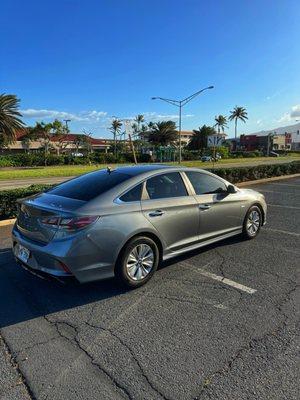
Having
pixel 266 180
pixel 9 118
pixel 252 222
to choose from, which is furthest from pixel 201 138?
pixel 252 222

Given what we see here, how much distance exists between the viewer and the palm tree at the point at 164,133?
8288cm

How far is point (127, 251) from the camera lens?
463cm

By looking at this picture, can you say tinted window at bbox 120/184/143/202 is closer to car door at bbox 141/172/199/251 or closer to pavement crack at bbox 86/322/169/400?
car door at bbox 141/172/199/251

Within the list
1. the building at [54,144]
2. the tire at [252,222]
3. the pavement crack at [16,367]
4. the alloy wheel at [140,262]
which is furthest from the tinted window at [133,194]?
the building at [54,144]

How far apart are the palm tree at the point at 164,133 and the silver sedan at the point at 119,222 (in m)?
78.1

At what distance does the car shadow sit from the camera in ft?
13.9

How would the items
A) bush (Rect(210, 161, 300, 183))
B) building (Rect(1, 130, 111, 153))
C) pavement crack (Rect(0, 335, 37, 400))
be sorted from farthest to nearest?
building (Rect(1, 130, 111, 153))
bush (Rect(210, 161, 300, 183))
pavement crack (Rect(0, 335, 37, 400))

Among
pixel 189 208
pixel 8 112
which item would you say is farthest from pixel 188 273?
pixel 8 112

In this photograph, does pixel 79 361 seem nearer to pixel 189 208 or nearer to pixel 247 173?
pixel 189 208

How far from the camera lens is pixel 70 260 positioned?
13.9 ft

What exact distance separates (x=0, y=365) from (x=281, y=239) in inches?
210

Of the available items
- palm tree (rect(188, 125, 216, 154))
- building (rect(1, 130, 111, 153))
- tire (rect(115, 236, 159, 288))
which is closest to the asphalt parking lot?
tire (rect(115, 236, 159, 288))

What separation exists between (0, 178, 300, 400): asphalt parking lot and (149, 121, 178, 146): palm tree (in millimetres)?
78552

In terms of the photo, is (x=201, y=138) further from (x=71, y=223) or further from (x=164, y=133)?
(x=71, y=223)
